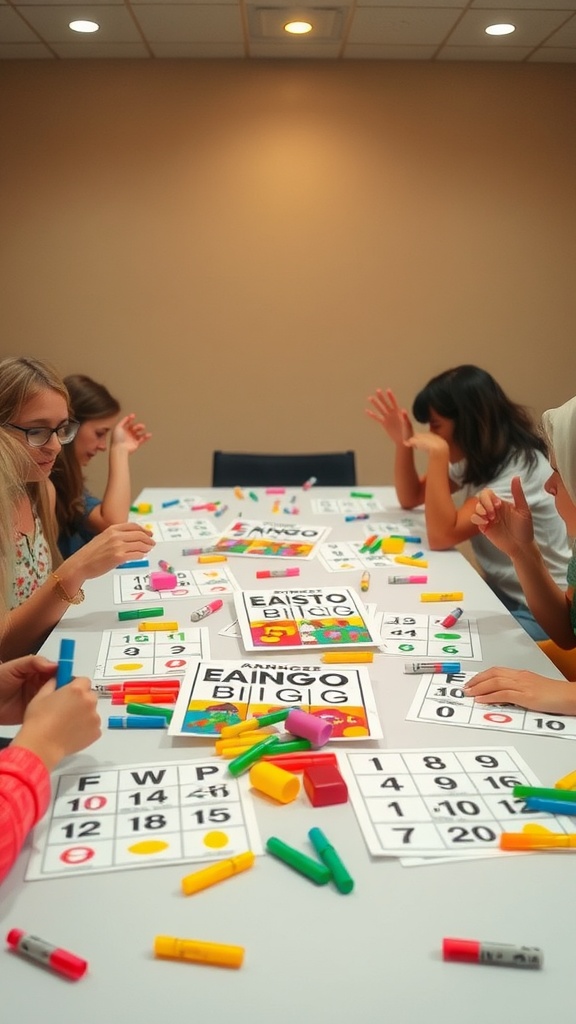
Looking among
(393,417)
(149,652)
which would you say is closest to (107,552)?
(149,652)

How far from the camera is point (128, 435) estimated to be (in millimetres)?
2932

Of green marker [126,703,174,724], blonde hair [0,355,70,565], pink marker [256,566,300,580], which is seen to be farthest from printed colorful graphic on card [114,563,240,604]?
green marker [126,703,174,724]

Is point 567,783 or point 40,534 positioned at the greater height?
point 40,534

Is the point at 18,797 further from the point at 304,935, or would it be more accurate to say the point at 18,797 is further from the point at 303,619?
the point at 303,619

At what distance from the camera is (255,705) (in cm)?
130

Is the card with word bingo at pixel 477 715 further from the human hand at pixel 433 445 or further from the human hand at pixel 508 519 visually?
the human hand at pixel 433 445

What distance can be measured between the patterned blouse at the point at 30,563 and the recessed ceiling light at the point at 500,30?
2.96 m

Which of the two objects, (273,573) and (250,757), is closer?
(250,757)

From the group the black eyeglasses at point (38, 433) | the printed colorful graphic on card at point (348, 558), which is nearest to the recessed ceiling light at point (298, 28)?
the black eyeglasses at point (38, 433)

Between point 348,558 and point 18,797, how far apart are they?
1320 mm

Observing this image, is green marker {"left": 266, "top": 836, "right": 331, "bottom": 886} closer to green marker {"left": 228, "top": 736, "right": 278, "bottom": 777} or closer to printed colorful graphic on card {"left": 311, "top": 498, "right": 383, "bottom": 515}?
green marker {"left": 228, "top": 736, "right": 278, "bottom": 777}

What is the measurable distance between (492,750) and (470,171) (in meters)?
3.69

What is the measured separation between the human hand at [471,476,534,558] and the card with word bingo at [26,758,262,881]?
927mm

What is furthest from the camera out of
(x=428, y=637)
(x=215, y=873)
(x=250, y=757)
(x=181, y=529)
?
(x=181, y=529)
